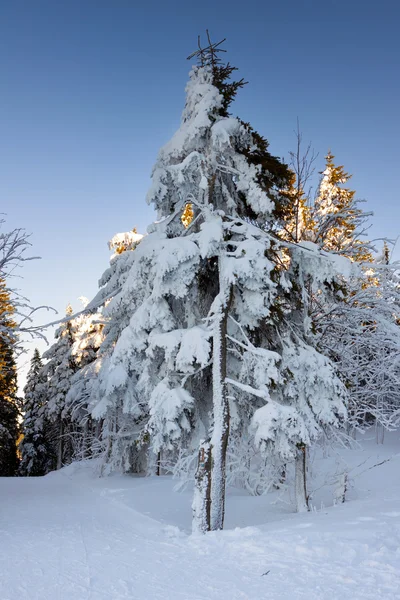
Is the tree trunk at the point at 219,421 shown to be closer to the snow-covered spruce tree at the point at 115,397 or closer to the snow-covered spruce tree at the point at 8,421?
the snow-covered spruce tree at the point at 115,397

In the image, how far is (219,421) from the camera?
26.9 ft

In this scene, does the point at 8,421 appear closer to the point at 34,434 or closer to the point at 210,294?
the point at 34,434

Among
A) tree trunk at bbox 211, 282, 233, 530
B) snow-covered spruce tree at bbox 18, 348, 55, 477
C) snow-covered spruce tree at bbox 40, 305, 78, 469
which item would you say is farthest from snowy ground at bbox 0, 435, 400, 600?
snow-covered spruce tree at bbox 18, 348, 55, 477

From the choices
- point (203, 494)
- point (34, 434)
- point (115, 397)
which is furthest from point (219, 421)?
point (34, 434)

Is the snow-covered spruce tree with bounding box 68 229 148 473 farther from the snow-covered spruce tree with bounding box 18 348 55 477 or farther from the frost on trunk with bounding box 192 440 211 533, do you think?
the snow-covered spruce tree with bounding box 18 348 55 477

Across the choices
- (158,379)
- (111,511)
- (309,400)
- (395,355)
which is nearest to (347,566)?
(309,400)

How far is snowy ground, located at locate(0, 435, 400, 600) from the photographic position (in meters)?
4.43

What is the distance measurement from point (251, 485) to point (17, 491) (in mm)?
8591

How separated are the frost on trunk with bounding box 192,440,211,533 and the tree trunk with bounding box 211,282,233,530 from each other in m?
0.21

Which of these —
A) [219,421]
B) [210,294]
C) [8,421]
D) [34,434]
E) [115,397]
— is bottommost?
[34,434]

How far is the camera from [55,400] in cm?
2678

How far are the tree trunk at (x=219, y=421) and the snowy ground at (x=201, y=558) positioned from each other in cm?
85

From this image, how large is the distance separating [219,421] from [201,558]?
272 cm

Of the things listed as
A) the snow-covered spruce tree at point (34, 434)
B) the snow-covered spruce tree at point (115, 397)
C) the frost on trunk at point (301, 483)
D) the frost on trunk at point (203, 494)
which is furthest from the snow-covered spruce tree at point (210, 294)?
the snow-covered spruce tree at point (34, 434)
